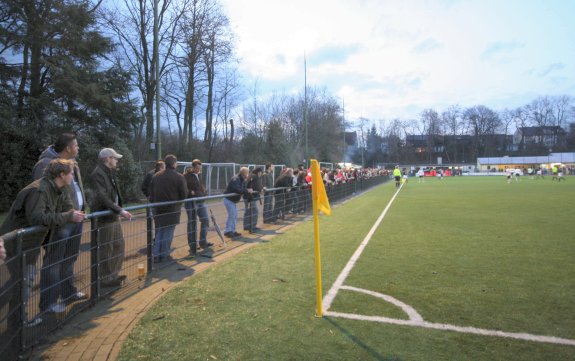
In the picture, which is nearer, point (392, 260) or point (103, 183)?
point (103, 183)

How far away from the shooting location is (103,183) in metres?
5.52

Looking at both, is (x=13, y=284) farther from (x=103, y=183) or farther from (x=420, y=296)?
(x=420, y=296)

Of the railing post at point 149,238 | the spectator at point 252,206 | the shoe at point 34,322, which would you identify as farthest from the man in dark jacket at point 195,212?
the shoe at point 34,322

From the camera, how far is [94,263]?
4.98 meters

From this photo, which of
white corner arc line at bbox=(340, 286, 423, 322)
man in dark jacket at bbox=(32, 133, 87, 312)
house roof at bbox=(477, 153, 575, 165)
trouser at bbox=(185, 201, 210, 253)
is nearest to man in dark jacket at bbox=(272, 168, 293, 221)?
trouser at bbox=(185, 201, 210, 253)

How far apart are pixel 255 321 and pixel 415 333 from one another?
5.44 feet

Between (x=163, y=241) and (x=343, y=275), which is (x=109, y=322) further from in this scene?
(x=343, y=275)

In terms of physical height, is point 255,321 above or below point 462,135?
below

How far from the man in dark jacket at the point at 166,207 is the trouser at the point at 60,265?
1895mm

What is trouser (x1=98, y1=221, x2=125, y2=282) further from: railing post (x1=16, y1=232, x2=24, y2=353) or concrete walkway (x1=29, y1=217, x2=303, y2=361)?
railing post (x1=16, y1=232, x2=24, y2=353)

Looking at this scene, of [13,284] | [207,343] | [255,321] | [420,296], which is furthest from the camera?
[420,296]

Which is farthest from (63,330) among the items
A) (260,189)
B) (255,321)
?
(260,189)

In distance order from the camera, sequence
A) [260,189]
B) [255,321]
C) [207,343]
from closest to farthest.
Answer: [207,343]
[255,321]
[260,189]

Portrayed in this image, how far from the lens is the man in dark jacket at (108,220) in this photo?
5.28m
